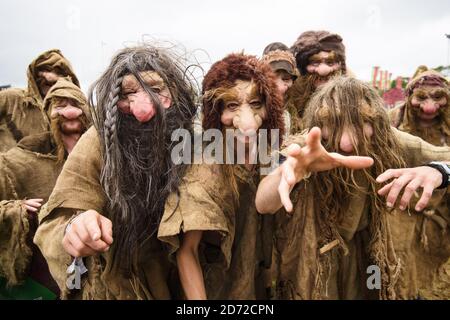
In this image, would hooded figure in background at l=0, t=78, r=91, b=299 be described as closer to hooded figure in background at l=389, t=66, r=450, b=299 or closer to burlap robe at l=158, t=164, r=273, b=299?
burlap robe at l=158, t=164, r=273, b=299

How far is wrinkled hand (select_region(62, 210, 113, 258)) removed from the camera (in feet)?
4.92

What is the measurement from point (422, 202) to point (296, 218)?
57 cm

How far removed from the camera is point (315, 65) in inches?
120

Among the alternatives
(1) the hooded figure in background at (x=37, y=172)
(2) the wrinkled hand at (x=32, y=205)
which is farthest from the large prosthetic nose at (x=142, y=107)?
(2) the wrinkled hand at (x=32, y=205)

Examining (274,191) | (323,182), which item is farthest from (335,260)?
(274,191)

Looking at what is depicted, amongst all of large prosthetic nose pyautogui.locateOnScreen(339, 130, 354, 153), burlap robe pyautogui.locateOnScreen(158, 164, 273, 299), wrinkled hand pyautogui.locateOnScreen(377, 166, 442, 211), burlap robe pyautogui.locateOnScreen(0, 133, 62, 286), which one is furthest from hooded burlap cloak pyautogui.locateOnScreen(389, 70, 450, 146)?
burlap robe pyautogui.locateOnScreen(0, 133, 62, 286)

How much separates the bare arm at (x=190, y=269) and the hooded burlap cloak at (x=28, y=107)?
2017mm

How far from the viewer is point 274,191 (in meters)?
1.68

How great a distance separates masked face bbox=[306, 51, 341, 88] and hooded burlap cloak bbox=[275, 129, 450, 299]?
92cm

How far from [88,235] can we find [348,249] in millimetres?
1327

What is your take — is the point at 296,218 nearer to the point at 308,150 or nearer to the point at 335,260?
the point at 335,260

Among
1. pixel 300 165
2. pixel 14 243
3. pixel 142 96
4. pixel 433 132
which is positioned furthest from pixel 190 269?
pixel 433 132

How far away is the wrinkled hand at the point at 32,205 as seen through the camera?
7.74 ft
